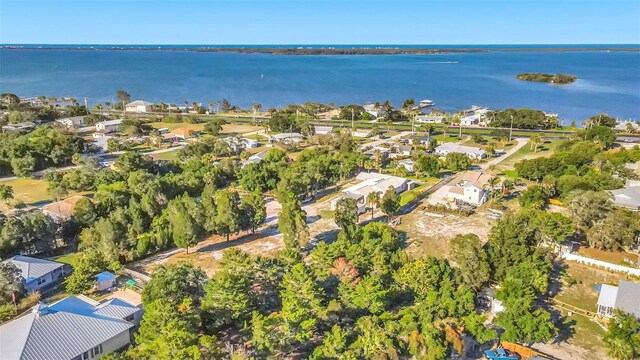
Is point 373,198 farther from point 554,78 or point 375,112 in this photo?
point 554,78

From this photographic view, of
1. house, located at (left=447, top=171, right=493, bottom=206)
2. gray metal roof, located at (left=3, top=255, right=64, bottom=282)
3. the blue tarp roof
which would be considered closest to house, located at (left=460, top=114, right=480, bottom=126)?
house, located at (left=447, top=171, right=493, bottom=206)

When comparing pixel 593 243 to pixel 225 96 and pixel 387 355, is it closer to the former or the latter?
pixel 387 355

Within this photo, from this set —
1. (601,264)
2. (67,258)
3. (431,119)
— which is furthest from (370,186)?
(431,119)

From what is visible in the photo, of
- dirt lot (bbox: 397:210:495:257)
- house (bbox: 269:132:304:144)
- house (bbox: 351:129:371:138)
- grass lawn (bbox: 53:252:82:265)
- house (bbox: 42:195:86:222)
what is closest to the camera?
grass lawn (bbox: 53:252:82:265)

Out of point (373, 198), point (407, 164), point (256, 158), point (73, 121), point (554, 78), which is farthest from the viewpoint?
point (554, 78)

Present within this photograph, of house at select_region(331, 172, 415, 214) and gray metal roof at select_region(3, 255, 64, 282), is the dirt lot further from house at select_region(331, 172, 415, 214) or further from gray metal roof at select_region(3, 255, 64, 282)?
gray metal roof at select_region(3, 255, 64, 282)
